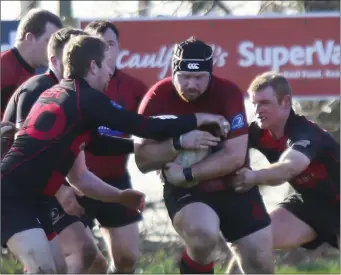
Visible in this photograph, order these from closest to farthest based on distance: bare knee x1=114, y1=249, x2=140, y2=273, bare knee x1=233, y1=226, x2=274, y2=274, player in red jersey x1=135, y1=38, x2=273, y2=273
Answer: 1. player in red jersey x1=135, y1=38, x2=273, y2=273
2. bare knee x1=233, y1=226, x2=274, y2=274
3. bare knee x1=114, y1=249, x2=140, y2=273

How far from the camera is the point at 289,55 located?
38.5 ft

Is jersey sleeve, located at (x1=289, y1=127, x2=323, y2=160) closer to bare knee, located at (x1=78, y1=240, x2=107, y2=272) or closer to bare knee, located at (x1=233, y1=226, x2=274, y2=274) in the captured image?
bare knee, located at (x1=233, y1=226, x2=274, y2=274)

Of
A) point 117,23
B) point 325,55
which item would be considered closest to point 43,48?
point 117,23

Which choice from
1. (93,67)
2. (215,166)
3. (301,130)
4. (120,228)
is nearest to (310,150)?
(301,130)

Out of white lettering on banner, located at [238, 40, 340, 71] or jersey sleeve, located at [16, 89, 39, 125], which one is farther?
white lettering on banner, located at [238, 40, 340, 71]

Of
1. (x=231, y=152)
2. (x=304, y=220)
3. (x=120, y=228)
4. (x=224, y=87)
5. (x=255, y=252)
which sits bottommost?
(x=120, y=228)

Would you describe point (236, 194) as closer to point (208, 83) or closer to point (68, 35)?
point (208, 83)

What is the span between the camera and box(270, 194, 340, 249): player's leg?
8.81m

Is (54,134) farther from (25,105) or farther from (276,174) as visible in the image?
(276,174)

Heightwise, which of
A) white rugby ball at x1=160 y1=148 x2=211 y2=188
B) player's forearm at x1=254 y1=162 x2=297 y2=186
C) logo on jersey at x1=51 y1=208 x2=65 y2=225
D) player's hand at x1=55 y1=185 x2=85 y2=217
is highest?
white rugby ball at x1=160 y1=148 x2=211 y2=188

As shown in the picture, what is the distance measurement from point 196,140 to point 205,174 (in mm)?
301

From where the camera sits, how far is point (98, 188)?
7.51m

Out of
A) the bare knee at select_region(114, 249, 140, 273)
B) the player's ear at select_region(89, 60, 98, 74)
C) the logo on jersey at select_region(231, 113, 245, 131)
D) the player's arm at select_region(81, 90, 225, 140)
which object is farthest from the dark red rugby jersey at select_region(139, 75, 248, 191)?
the bare knee at select_region(114, 249, 140, 273)

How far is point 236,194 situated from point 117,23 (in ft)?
13.8
